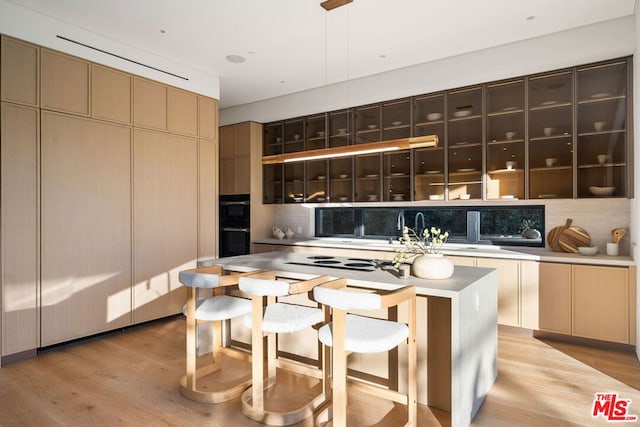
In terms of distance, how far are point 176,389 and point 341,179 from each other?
147 inches

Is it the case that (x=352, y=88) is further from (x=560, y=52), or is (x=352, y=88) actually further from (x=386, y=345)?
(x=386, y=345)

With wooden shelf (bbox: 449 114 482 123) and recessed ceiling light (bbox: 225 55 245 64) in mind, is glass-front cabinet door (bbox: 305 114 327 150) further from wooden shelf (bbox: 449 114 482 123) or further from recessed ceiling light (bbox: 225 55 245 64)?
wooden shelf (bbox: 449 114 482 123)

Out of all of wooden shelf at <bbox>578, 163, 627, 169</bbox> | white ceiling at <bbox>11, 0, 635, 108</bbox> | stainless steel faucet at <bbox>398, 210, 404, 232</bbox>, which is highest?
white ceiling at <bbox>11, 0, 635, 108</bbox>

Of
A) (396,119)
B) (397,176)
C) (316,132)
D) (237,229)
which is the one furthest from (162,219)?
(396,119)

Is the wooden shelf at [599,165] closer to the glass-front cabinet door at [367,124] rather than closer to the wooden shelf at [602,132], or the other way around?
the wooden shelf at [602,132]

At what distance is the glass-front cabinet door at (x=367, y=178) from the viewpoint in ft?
18.3

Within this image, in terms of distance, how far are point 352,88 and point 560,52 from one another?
8.03 feet

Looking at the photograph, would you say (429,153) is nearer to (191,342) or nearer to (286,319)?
(286,319)

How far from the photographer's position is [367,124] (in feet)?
18.2

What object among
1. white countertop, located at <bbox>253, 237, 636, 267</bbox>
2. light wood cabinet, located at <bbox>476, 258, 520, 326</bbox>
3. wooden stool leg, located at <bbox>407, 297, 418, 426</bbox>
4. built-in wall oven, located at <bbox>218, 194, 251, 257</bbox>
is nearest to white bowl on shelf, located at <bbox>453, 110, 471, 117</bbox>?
white countertop, located at <bbox>253, 237, 636, 267</bbox>

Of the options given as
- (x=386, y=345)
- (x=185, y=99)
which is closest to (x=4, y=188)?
(x=185, y=99)

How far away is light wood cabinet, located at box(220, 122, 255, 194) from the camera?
21.0 feet

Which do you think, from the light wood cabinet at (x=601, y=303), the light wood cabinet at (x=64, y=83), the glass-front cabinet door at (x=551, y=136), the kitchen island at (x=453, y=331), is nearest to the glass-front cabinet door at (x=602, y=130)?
the glass-front cabinet door at (x=551, y=136)

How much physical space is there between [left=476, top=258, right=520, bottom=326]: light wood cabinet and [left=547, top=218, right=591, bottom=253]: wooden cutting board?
0.62 meters
